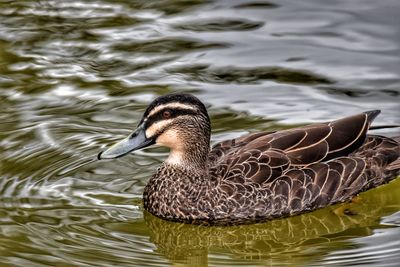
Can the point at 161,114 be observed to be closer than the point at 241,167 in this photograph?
Yes

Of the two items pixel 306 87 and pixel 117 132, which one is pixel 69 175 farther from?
pixel 306 87

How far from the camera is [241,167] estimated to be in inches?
429

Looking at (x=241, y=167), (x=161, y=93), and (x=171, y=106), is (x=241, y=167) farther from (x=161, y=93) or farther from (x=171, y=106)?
(x=161, y=93)

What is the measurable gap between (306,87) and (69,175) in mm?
3260

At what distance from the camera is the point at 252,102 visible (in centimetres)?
1313

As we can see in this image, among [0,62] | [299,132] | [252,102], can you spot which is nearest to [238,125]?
[252,102]

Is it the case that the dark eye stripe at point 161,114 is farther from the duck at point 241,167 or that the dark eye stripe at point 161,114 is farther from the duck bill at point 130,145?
the duck bill at point 130,145

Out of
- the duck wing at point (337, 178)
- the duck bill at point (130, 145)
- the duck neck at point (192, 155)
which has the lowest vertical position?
the duck wing at point (337, 178)

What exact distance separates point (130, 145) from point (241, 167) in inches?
42.1

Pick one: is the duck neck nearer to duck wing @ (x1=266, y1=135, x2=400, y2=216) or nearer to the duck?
Result: the duck

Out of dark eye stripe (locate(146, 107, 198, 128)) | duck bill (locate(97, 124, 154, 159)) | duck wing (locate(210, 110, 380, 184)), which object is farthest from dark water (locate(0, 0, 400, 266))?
dark eye stripe (locate(146, 107, 198, 128))

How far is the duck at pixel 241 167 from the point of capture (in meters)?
10.7

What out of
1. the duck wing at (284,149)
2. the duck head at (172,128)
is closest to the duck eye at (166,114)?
the duck head at (172,128)

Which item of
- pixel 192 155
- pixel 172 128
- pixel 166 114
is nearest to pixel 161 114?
pixel 166 114
